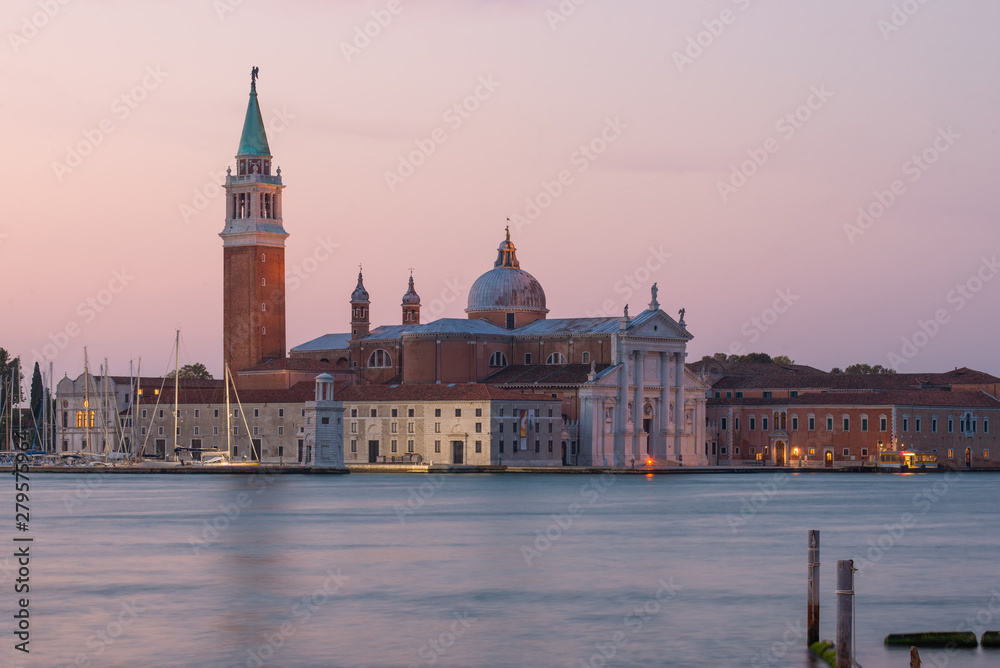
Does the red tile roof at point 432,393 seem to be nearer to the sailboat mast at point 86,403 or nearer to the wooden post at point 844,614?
the sailboat mast at point 86,403

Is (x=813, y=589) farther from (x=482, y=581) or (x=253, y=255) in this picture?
(x=253, y=255)

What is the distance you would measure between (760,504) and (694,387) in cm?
3342

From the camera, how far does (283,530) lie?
3822cm

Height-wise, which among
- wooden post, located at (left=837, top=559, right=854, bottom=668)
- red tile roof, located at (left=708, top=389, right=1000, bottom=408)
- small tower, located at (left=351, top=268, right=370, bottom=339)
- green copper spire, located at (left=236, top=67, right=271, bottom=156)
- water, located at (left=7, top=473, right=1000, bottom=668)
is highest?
green copper spire, located at (left=236, top=67, right=271, bottom=156)

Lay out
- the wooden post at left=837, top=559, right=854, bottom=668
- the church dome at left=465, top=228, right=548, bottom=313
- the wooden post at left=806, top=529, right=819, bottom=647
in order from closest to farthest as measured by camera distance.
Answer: the wooden post at left=837, top=559, right=854, bottom=668
the wooden post at left=806, top=529, right=819, bottom=647
the church dome at left=465, top=228, right=548, bottom=313

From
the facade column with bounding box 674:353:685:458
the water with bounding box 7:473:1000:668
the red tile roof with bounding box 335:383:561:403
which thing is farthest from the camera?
the facade column with bounding box 674:353:685:458

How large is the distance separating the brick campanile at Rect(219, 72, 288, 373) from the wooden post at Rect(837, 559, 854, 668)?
67.2 m

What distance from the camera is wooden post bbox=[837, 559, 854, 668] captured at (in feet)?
55.4

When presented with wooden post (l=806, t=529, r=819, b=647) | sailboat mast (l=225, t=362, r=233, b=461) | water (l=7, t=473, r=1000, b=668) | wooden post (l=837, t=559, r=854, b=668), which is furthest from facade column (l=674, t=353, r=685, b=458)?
wooden post (l=837, t=559, r=854, b=668)

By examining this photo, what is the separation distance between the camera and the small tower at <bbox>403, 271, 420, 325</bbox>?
90.9 metres

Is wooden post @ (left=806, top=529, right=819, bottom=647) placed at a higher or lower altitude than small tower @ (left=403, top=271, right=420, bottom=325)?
lower

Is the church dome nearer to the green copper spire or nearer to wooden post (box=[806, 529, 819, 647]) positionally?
the green copper spire

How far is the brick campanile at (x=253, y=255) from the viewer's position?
82.6 metres

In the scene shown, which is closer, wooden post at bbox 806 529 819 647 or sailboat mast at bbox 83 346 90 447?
wooden post at bbox 806 529 819 647
